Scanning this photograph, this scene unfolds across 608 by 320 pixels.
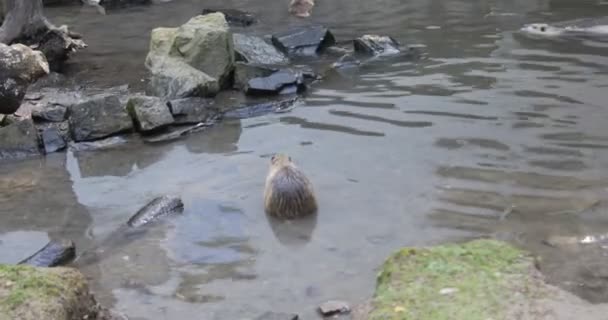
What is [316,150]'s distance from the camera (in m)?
7.31

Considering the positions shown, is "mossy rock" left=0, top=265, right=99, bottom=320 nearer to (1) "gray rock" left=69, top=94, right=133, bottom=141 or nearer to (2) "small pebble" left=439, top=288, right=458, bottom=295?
(2) "small pebble" left=439, top=288, right=458, bottom=295

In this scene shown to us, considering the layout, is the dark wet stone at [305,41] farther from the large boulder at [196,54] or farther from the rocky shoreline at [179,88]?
the large boulder at [196,54]

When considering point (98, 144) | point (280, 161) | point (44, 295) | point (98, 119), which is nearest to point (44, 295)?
point (44, 295)

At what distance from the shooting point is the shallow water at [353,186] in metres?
5.00

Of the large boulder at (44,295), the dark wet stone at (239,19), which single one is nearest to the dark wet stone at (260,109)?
the large boulder at (44,295)

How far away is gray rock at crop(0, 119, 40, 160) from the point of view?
7.87m

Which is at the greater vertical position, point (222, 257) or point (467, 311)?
point (467, 311)

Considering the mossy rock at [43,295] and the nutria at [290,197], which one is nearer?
the mossy rock at [43,295]

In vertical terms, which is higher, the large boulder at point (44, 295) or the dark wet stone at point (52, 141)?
the large boulder at point (44, 295)

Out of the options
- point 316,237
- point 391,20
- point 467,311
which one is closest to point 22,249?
point 316,237

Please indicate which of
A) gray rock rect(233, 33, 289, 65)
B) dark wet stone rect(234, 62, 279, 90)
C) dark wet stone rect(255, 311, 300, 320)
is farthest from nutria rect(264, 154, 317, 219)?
gray rock rect(233, 33, 289, 65)

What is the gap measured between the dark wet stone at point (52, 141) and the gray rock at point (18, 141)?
0.25 feet

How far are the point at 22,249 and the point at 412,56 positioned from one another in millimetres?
6169

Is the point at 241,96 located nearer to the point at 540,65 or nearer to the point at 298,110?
the point at 298,110
